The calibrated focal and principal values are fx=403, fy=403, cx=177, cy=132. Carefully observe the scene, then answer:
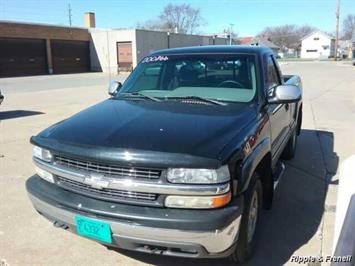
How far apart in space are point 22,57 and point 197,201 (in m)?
37.0

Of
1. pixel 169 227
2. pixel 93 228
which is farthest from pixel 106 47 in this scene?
pixel 169 227

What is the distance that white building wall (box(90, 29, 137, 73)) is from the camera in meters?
41.6

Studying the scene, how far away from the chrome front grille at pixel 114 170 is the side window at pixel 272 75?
2.15 m

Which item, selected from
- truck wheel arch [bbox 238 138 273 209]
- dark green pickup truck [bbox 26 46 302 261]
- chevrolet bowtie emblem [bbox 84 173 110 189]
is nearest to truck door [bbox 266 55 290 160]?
dark green pickup truck [bbox 26 46 302 261]

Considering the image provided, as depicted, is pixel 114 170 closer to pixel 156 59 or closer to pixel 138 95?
pixel 138 95

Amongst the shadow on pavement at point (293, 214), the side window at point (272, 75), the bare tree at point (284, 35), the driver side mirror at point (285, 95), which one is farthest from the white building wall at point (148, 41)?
the bare tree at point (284, 35)

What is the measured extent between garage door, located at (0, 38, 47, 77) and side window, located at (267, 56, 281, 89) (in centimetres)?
3356

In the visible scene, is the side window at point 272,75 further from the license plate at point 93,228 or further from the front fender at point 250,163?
the license plate at point 93,228

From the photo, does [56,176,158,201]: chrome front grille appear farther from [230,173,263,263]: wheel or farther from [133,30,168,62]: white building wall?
[133,30,168,62]: white building wall

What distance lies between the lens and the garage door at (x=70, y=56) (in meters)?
39.8

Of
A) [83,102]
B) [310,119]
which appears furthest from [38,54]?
[310,119]

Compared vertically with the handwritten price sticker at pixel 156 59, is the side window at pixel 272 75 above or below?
below

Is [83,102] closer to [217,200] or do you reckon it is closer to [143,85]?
[143,85]

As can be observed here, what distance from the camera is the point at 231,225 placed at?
9.10 ft
